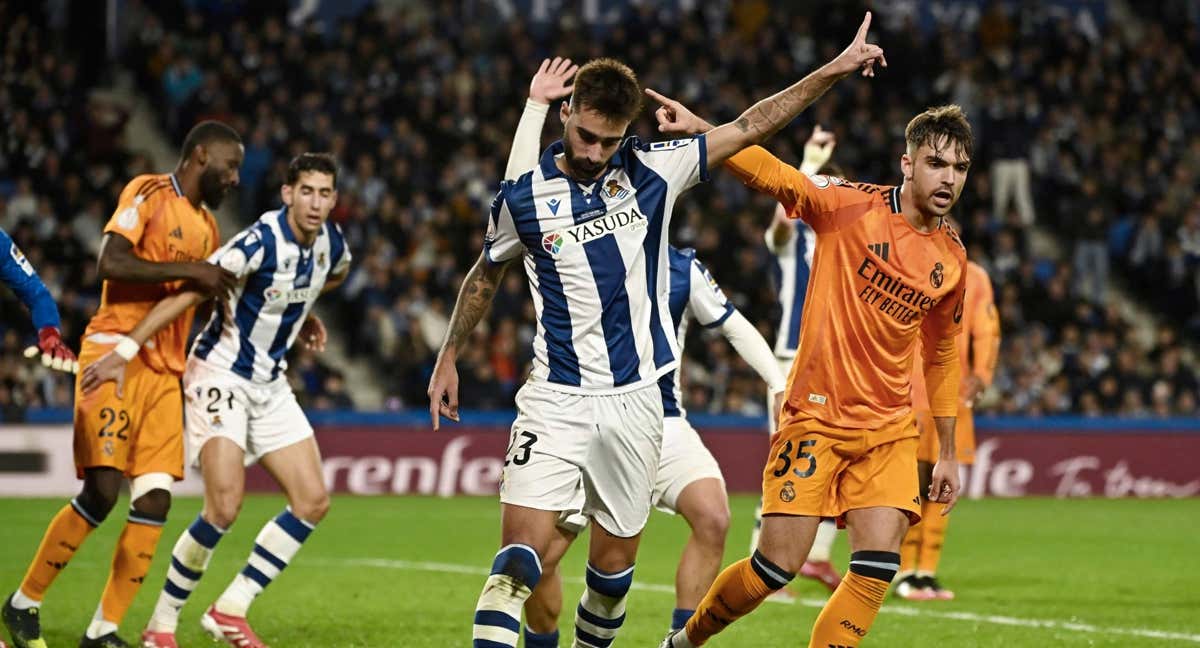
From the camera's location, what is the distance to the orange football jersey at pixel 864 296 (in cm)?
654

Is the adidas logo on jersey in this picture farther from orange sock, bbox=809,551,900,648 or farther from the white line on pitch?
the white line on pitch

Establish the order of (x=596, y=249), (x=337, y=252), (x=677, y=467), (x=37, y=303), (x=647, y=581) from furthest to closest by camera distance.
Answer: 1. (x=647, y=581)
2. (x=337, y=252)
3. (x=677, y=467)
4. (x=37, y=303)
5. (x=596, y=249)

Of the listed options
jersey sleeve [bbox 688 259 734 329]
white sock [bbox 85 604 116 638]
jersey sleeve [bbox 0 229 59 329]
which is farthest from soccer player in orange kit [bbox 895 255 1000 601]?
jersey sleeve [bbox 0 229 59 329]

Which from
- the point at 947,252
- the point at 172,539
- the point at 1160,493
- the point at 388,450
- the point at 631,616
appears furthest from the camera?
the point at 1160,493

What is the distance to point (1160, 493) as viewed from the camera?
19875 millimetres

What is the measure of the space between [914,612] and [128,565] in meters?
4.69

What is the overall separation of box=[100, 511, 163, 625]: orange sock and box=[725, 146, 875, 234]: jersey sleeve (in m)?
3.46

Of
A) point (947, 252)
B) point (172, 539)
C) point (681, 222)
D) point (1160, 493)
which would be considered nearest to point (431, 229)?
point (681, 222)

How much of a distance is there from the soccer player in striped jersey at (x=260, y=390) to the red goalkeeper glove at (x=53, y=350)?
0.91 metres

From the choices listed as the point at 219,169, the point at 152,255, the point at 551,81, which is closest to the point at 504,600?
the point at 551,81

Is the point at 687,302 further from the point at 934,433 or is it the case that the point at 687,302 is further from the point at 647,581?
the point at 647,581

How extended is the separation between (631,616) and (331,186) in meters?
3.11

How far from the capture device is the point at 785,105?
19.8 ft

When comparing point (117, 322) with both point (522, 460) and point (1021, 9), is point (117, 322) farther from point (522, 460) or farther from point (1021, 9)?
point (1021, 9)
